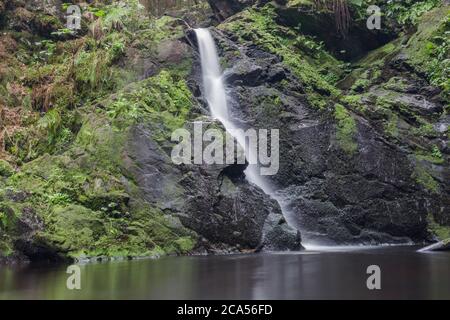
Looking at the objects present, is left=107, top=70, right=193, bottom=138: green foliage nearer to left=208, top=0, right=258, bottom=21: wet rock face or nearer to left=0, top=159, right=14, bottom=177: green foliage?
left=0, top=159, right=14, bottom=177: green foliage

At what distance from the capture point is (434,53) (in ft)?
56.1

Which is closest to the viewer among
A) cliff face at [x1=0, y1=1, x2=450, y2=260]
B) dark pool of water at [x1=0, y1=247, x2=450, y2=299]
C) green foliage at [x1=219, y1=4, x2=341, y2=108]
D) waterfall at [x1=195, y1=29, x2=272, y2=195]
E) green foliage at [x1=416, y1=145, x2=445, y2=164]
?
dark pool of water at [x1=0, y1=247, x2=450, y2=299]

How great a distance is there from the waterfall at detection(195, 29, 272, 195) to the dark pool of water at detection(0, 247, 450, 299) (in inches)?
212

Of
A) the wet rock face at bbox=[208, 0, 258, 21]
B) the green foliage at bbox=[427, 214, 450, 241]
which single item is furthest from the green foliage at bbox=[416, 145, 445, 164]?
the wet rock face at bbox=[208, 0, 258, 21]

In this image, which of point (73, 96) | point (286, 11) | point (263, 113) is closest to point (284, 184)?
point (263, 113)

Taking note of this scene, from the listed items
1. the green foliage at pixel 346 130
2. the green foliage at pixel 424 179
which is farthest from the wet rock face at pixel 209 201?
the green foliage at pixel 424 179

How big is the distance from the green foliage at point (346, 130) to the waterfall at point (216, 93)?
99.9 inches

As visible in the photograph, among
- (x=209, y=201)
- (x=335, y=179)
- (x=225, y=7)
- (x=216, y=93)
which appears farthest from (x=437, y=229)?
(x=225, y=7)

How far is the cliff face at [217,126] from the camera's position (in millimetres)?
11547

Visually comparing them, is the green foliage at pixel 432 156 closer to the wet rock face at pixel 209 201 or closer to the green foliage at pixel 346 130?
the green foliage at pixel 346 130

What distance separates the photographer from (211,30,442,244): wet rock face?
47.2ft
